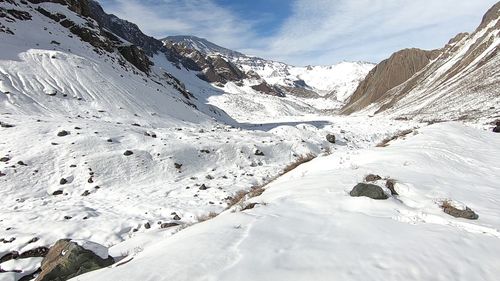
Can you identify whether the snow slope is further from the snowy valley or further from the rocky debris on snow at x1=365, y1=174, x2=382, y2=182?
the rocky debris on snow at x1=365, y1=174, x2=382, y2=182

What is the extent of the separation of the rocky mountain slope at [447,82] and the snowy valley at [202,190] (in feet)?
118

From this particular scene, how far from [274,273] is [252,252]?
2.22ft

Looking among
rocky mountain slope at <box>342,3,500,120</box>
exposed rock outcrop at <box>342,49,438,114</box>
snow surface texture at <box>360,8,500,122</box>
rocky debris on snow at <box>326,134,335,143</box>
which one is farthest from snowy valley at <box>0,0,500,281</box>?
exposed rock outcrop at <box>342,49,438,114</box>

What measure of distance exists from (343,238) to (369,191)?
8.24ft

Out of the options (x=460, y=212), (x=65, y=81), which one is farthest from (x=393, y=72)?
(x=460, y=212)

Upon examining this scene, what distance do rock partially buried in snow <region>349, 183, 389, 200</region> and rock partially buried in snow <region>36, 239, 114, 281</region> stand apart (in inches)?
202

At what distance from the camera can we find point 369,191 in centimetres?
780

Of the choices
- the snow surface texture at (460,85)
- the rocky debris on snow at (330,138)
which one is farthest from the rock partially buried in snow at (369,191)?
the snow surface texture at (460,85)

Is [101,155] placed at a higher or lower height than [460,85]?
lower

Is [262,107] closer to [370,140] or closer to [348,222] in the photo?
[370,140]

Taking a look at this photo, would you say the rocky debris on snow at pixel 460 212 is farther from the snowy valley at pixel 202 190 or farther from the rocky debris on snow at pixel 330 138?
the rocky debris on snow at pixel 330 138

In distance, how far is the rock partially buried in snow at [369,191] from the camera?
7699 millimetres

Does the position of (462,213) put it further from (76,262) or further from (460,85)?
(460,85)

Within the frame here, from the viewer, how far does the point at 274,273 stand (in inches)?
175
